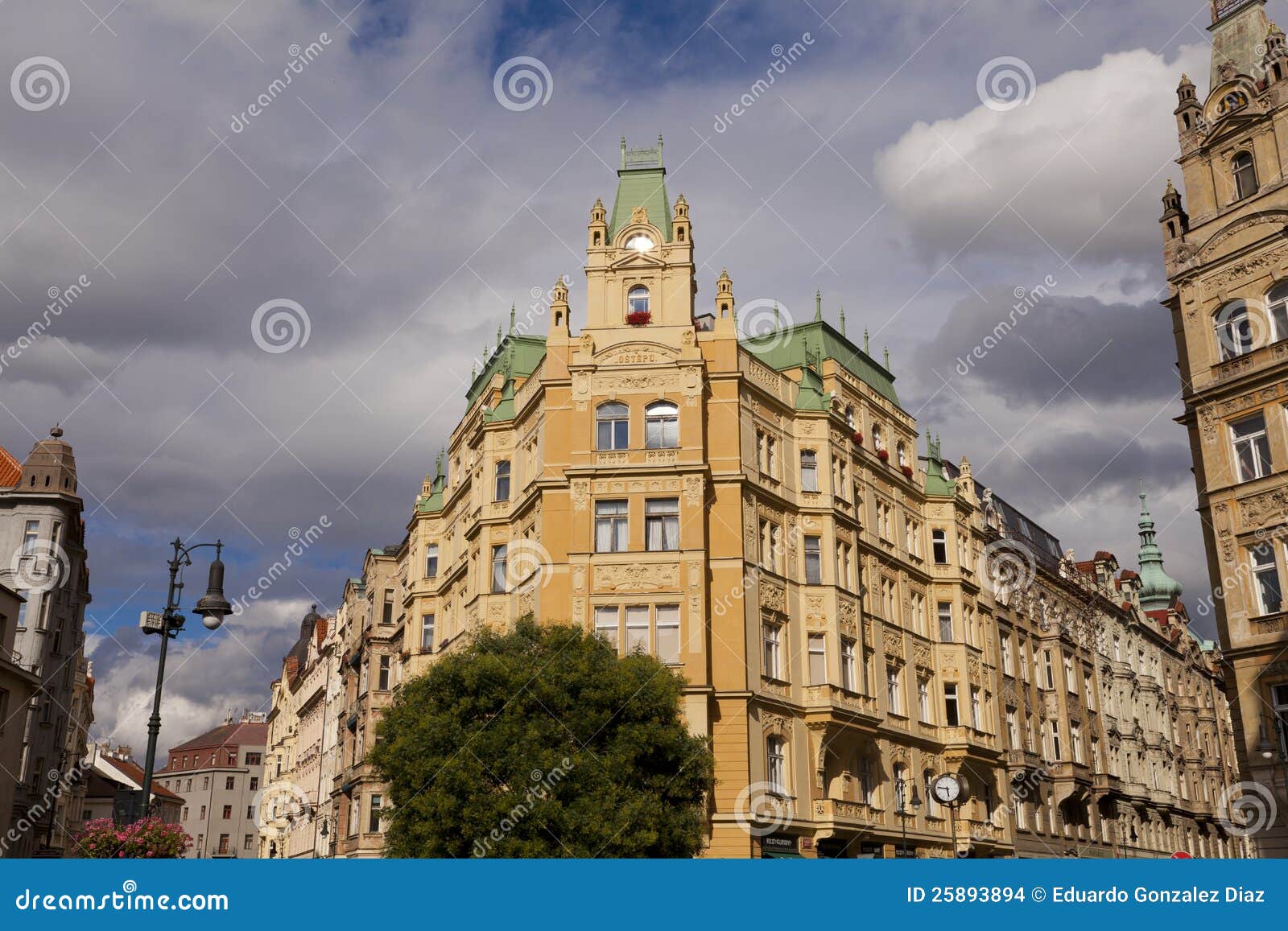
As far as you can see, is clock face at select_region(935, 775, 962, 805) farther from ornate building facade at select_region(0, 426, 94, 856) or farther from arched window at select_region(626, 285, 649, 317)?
ornate building facade at select_region(0, 426, 94, 856)

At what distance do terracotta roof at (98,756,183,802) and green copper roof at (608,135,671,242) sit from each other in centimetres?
11112

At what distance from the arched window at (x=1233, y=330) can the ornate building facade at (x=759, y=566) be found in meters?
14.8

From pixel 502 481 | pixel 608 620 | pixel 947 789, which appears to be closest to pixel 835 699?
pixel 947 789

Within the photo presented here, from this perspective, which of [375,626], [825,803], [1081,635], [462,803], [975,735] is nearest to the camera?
[462,803]

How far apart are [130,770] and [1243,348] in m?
151

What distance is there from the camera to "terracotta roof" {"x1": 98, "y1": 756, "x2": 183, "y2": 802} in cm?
13300

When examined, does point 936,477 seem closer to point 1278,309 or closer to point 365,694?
point 1278,309

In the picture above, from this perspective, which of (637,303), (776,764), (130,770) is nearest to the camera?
(776,764)

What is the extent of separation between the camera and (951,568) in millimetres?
51312

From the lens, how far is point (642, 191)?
44406 millimetres

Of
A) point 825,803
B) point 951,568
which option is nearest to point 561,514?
point 825,803

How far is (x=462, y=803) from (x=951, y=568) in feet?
100
